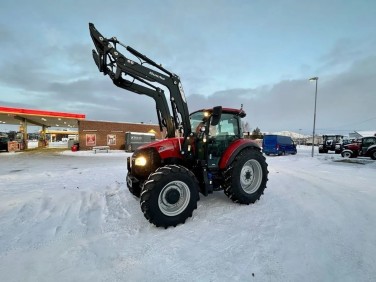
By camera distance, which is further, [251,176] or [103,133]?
[103,133]

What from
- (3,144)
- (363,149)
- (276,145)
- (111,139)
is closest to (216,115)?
(363,149)

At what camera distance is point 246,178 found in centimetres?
557

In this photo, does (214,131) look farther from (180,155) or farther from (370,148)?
(370,148)

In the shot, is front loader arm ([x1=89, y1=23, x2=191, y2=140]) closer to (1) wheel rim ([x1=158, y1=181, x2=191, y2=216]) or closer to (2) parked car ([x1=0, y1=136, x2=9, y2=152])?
(1) wheel rim ([x1=158, y1=181, x2=191, y2=216])

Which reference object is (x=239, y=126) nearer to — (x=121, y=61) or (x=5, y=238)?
(x=121, y=61)

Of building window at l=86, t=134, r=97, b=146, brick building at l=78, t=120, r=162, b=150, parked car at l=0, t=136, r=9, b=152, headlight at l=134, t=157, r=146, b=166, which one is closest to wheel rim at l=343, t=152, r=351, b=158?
headlight at l=134, t=157, r=146, b=166

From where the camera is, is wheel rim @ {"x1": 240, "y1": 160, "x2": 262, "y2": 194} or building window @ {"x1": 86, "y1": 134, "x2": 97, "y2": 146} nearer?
wheel rim @ {"x1": 240, "y1": 160, "x2": 262, "y2": 194}


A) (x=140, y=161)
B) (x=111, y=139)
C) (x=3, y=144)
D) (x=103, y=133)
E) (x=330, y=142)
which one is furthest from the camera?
(x=111, y=139)

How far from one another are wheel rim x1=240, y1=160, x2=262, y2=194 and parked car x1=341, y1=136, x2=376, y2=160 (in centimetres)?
1801

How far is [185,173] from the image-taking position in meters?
4.05

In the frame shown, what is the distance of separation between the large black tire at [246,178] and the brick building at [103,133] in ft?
A: 89.6

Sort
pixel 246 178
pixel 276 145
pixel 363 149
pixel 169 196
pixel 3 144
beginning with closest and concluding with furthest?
pixel 169 196
pixel 246 178
pixel 363 149
pixel 276 145
pixel 3 144

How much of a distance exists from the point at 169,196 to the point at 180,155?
1.13 metres

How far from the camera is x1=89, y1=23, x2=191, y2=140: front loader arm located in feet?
14.4
